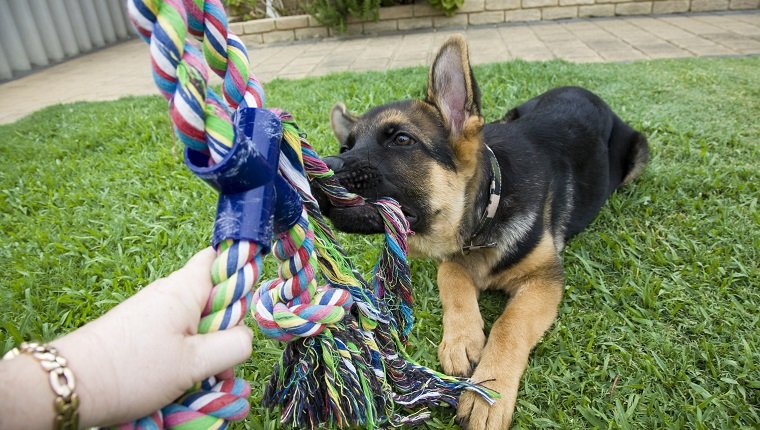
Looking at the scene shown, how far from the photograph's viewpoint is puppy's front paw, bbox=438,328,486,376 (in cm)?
223

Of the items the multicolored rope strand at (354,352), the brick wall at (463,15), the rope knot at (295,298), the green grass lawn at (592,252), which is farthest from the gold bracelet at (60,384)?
the brick wall at (463,15)

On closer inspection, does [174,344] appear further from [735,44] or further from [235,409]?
[735,44]

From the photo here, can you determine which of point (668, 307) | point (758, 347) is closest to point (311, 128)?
point (668, 307)

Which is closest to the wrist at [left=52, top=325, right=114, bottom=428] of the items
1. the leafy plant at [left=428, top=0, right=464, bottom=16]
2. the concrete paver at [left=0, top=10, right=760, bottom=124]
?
the concrete paver at [left=0, top=10, right=760, bottom=124]

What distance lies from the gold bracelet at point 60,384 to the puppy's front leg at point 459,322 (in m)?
1.64

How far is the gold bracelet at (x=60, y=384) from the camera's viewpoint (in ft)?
2.97

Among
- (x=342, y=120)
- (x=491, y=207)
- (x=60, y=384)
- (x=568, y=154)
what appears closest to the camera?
(x=60, y=384)

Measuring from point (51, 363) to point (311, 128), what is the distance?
4615 millimetres

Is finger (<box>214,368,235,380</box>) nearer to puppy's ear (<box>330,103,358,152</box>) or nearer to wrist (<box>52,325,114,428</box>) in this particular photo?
wrist (<box>52,325,114,428</box>)

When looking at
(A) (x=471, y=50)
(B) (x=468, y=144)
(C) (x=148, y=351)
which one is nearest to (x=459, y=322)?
(B) (x=468, y=144)

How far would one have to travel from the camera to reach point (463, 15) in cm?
1188

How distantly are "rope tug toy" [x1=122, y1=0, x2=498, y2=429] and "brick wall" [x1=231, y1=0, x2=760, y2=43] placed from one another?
435 inches

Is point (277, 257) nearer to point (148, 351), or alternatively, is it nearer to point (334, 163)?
point (148, 351)

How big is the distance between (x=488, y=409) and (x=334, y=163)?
1266 millimetres
